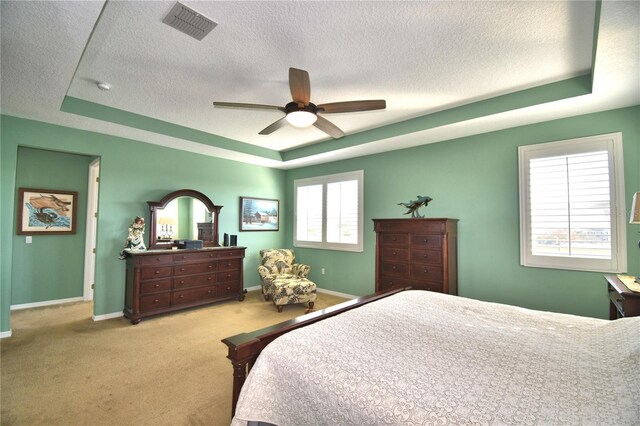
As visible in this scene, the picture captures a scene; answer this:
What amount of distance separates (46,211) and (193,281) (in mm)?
2711

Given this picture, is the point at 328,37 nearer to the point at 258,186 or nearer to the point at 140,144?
the point at 140,144

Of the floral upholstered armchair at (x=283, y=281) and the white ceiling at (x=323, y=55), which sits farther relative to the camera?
the floral upholstered armchair at (x=283, y=281)

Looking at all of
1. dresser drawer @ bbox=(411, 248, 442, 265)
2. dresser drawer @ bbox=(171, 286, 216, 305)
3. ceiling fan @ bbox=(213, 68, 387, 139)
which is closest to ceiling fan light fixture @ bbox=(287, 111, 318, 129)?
ceiling fan @ bbox=(213, 68, 387, 139)

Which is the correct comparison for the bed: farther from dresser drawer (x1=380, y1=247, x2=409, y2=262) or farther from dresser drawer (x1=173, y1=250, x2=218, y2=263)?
dresser drawer (x1=173, y1=250, x2=218, y2=263)

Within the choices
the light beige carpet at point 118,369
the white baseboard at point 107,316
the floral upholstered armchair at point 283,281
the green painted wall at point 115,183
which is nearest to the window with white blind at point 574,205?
the floral upholstered armchair at point 283,281

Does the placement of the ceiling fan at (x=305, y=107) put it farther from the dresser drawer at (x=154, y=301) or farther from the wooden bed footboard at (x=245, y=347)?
the dresser drawer at (x=154, y=301)

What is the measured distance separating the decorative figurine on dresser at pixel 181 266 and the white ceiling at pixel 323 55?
5.00 feet

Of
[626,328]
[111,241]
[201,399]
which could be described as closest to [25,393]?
[201,399]

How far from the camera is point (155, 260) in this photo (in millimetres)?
4016

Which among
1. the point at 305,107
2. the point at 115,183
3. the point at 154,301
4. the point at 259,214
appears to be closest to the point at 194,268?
the point at 154,301

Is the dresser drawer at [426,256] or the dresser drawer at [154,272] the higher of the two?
the dresser drawer at [426,256]

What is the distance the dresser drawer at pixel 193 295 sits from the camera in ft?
13.8

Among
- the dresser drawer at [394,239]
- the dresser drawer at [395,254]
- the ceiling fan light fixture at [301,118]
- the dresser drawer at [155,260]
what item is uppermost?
the ceiling fan light fixture at [301,118]

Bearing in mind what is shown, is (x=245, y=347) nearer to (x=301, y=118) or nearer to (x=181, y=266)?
(x=301, y=118)
